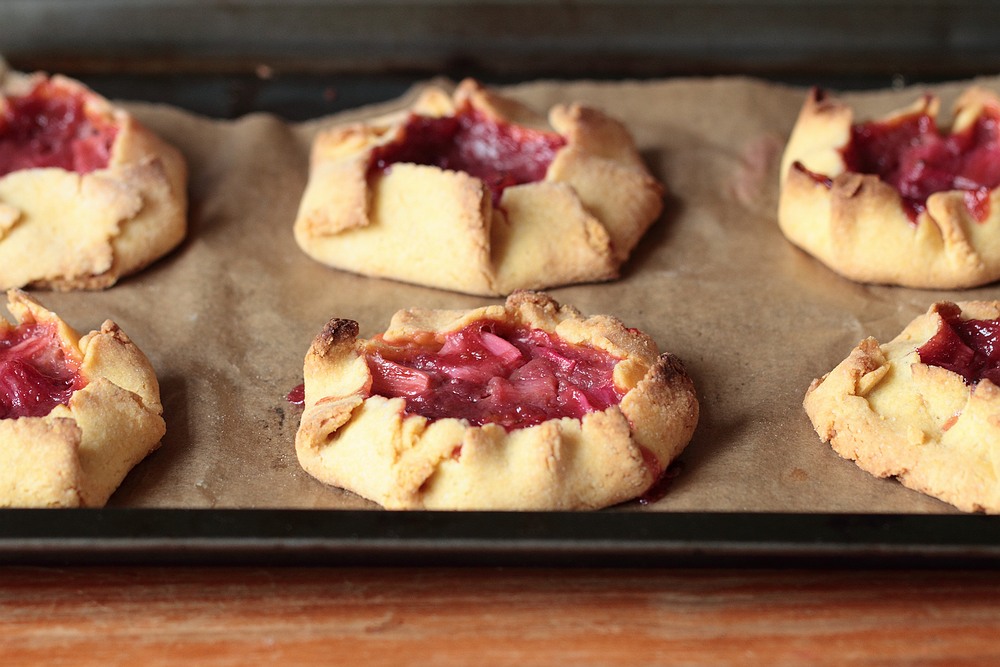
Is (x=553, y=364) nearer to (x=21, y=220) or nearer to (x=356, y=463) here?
(x=356, y=463)

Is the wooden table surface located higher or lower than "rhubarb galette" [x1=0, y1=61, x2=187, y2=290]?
lower

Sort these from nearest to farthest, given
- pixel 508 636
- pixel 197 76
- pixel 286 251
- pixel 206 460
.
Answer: pixel 508 636, pixel 206 460, pixel 286 251, pixel 197 76

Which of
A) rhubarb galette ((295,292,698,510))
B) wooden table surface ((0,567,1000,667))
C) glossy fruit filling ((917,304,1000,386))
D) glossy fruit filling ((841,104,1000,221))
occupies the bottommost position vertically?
wooden table surface ((0,567,1000,667))

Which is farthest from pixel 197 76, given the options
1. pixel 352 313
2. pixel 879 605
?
pixel 879 605

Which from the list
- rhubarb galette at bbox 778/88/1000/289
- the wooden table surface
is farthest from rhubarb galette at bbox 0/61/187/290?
rhubarb galette at bbox 778/88/1000/289

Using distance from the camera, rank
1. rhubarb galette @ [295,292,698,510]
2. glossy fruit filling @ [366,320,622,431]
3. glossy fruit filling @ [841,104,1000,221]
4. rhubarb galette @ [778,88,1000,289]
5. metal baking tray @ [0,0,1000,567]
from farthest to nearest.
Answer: metal baking tray @ [0,0,1000,567]
glossy fruit filling @ [841,104,1000,221]
rhubarb galette @ [778,88,1000,289]
glossy fruit filling @ [366,320,622,431]
rhubarb galette @ [295,292,698,510]

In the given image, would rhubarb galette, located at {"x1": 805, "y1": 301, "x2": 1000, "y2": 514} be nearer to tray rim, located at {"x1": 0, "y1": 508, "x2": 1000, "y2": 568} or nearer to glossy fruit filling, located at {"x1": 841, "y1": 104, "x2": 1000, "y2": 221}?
tray rim, located at {"x1": 0, "y1": 508, "x2": 1000, "y2": 568}
